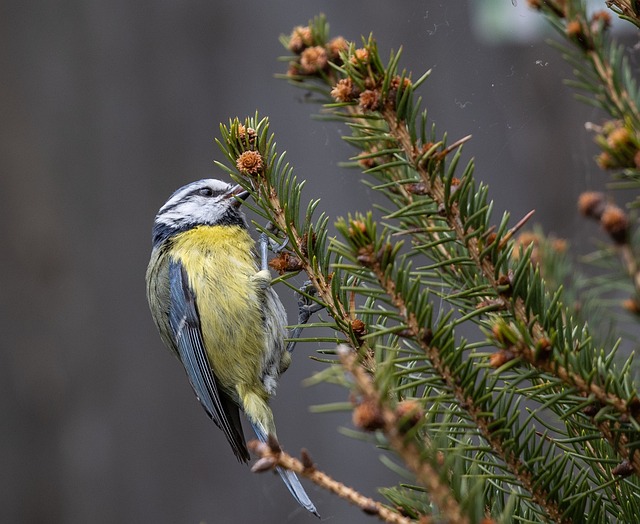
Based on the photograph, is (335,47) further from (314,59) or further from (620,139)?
(620,139)

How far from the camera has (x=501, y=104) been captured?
2.35 metres

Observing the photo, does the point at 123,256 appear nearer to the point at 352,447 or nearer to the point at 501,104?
the point at 352,447

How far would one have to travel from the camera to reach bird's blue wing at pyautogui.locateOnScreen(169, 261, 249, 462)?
185cm

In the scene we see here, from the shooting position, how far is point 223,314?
6.04 ft

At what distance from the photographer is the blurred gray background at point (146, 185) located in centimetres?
234

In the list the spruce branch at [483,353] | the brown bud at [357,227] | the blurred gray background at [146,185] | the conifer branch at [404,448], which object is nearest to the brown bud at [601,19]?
the spruce branch at [483,353]

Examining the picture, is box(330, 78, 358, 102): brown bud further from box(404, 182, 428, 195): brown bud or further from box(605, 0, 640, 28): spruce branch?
box(605, 0, 640, 28): spruce branch

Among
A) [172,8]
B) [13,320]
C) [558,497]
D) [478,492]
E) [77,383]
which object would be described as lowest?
[77,383]

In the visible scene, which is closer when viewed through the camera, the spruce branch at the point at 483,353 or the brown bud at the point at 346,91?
the spruce branch at the point at 483,353

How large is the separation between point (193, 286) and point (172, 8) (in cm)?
113

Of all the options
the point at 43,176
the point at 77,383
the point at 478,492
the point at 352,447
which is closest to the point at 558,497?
the point at 478,492

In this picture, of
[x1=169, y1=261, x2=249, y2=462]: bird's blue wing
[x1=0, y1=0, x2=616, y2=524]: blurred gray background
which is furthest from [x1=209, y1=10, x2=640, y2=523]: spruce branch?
[x1=0, y1=0, x2=616, y2=524]: blurred gray background

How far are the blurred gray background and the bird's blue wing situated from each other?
0.49 m

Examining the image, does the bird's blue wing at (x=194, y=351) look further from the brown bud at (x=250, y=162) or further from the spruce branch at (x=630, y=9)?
the spruce branch at (x=630, y=9)
